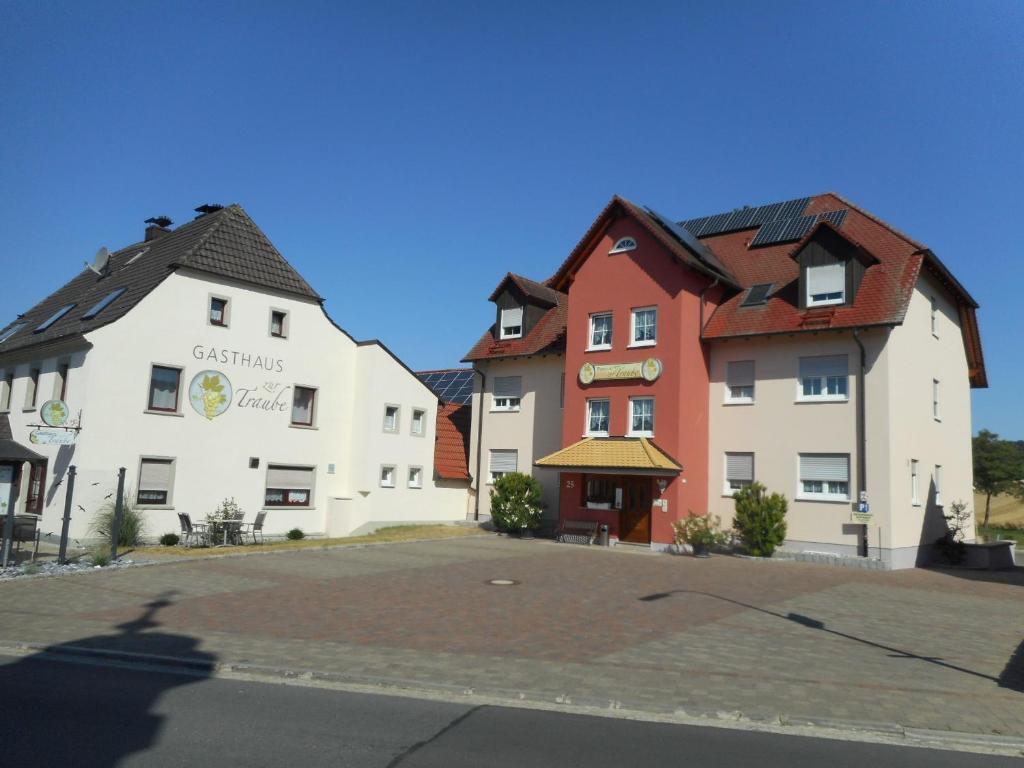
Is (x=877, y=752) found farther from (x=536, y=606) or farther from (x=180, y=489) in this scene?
(x=180, y=489)

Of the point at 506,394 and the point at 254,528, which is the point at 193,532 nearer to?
the point at 254,528

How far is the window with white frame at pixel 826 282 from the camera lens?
22875 millimetres

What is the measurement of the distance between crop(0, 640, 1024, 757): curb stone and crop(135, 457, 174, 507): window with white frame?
12799 mm

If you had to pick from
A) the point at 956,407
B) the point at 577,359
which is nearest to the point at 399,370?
the point at 577,359

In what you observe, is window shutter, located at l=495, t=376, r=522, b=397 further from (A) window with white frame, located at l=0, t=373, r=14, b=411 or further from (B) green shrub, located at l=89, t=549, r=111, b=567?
(A) window with white frame, located at l=0, t=373, r=14, b=411

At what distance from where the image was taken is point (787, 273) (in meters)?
25.1

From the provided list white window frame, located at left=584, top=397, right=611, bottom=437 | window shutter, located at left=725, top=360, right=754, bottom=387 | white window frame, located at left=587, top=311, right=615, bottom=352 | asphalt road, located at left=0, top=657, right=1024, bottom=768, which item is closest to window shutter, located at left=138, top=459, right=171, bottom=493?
white window frame, located at left=584, top=397, right=611, bottom=437

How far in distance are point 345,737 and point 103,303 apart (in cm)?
2119

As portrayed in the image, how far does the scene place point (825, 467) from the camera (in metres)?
22.5

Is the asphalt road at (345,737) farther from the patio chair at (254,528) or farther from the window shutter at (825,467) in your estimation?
the window shutter at (825,467)

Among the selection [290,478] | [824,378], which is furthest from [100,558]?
[824,378]

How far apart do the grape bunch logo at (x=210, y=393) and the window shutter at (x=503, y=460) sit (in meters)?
10.5

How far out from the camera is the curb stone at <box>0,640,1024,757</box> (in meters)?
6.85

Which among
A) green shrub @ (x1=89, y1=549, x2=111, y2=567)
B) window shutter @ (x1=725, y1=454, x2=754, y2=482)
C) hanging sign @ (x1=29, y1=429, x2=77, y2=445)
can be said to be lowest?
green shrub @ (x1=89, y1=549, x2=111, y2=567)
